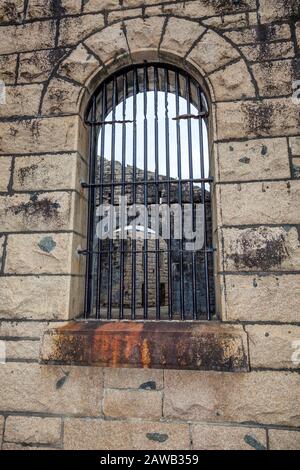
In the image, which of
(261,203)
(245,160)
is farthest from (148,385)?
(245,160)

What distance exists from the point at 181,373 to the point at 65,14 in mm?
3085

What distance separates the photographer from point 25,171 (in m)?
2.38

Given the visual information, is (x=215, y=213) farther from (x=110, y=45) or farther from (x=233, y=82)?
(x=110, y=45)

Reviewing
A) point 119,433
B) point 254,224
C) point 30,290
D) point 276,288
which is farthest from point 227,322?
point 30,290

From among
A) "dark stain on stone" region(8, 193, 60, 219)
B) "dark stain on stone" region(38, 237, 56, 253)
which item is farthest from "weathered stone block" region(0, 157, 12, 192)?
"dark stain on stone" region(38, 237, 56, 253)

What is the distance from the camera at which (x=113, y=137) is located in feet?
8.35

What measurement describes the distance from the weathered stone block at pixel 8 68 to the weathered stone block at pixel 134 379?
99.6 inches

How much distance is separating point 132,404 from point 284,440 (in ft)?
3.13

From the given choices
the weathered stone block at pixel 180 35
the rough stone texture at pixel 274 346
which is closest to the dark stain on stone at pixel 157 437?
the rough stone texture at pixel 274 346

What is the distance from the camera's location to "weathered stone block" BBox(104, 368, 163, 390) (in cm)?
195

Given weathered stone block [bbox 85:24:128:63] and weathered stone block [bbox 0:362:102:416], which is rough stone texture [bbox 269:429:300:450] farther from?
weathered stone block [bbox 85:24:128:63]

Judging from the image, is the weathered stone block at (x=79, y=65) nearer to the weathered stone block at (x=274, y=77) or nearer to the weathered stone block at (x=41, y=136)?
the weathered stone block at (x=41, y=136)

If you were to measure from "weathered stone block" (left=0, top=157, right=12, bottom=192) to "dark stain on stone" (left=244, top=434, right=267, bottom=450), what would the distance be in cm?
245

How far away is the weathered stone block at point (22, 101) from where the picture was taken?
2.49 meters
